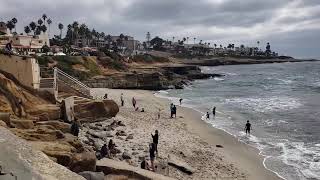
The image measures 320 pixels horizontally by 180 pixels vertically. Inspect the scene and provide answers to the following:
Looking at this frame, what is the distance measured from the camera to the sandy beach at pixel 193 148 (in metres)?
21.5

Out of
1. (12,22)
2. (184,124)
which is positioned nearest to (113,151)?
(184,124)

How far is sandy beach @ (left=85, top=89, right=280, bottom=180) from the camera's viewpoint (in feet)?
70.6

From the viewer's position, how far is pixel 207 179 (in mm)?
20047

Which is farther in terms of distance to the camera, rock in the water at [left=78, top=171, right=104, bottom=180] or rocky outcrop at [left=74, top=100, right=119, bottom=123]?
rocky outcrop at [left=74, top=100, right=119, bottom=123]

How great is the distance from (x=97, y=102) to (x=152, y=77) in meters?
46.7

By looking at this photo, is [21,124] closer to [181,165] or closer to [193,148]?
[181,165]

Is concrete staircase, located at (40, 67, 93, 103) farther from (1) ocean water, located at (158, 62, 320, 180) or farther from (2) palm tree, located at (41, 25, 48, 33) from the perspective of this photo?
(2) palm tree, located at (41, 25, 48, 33)

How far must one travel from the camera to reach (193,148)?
2605cm

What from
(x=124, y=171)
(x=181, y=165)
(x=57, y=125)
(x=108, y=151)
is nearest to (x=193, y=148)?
(x=181, y=165)

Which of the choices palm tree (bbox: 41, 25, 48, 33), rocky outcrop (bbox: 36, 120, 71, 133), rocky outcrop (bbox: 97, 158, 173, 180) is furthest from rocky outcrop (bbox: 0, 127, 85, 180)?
palm tree (bbox: 41, 25, 48, 33)

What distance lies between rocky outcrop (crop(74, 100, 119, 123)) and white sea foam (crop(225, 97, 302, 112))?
68.0 ft

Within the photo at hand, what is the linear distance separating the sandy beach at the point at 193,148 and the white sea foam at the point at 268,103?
1253 centimetres

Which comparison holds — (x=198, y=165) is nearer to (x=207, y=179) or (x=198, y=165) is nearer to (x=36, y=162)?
(x=207, y=179)

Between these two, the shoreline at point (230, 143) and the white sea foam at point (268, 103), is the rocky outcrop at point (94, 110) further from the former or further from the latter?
the white sea foam at point (268, 103)
